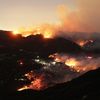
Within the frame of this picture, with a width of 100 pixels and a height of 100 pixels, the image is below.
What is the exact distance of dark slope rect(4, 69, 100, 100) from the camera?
10302cm

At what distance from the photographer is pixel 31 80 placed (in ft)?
654

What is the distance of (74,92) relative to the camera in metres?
109

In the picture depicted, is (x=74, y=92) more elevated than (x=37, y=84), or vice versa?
(x=37, y=84)

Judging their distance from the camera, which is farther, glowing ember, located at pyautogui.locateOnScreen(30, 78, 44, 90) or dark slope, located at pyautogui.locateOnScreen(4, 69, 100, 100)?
glowing ember, located at pyautogui.locateOnScreen(30, 78, 44, 90)

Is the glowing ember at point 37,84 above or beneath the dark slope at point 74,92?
above

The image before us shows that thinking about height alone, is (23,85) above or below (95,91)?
above

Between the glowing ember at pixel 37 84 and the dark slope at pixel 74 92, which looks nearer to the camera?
the dark slope at pixel 74 92

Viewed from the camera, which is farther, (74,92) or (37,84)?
(37,84)

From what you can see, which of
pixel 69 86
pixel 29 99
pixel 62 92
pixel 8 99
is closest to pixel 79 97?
pixel 62 92

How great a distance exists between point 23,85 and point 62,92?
7774cm

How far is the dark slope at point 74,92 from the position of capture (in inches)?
4056

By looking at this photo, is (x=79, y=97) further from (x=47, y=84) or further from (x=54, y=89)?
(x=47, y=84)

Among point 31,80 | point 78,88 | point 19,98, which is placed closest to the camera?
point 78,88

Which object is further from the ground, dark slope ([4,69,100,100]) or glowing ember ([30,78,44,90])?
glowing ember ([30,78,44,90])
